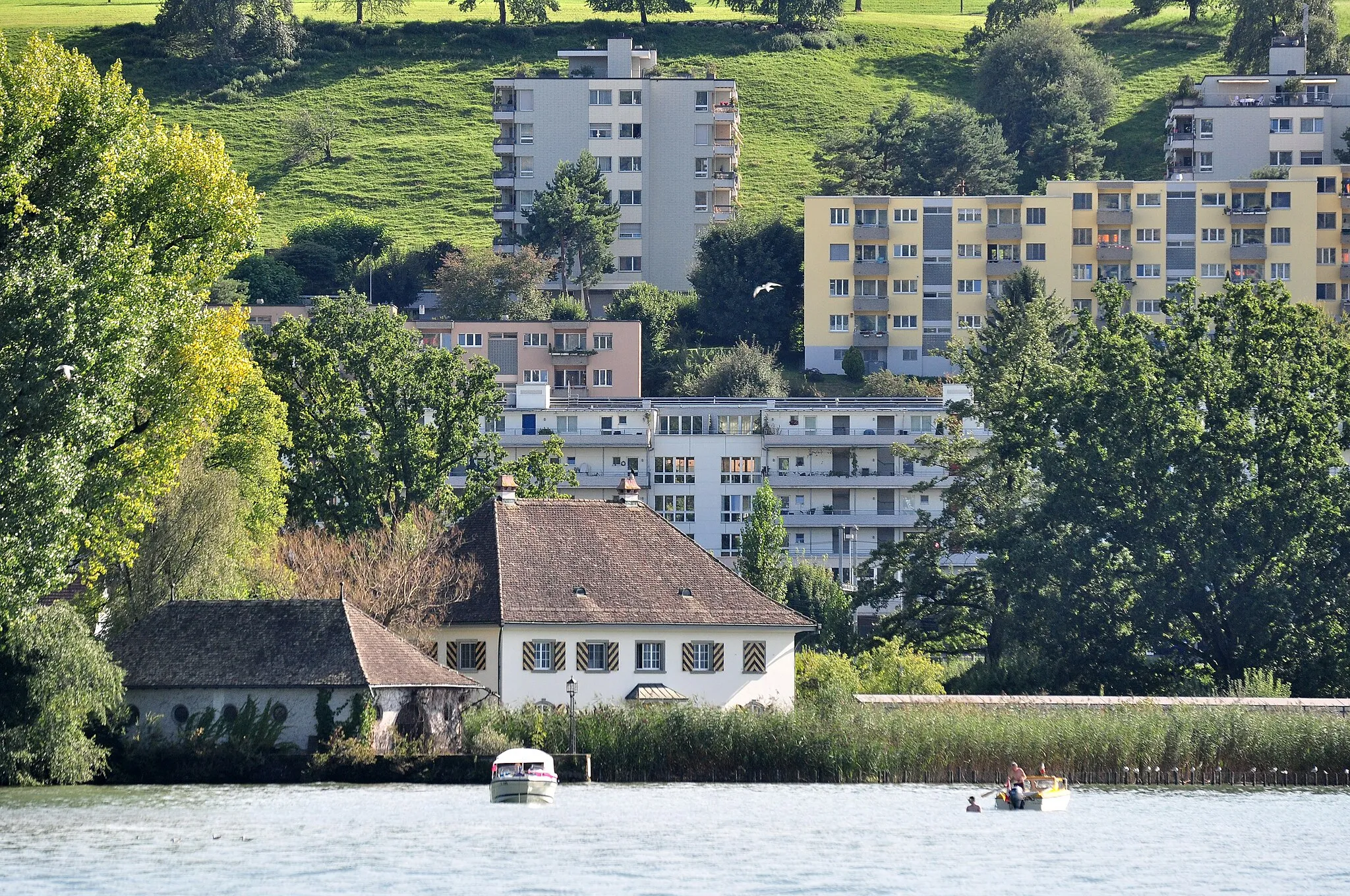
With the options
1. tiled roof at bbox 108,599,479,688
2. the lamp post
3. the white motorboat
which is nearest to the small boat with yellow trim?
the white motorboat

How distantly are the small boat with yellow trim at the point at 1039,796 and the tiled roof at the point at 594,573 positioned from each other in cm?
1846

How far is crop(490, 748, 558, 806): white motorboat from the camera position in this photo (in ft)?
184

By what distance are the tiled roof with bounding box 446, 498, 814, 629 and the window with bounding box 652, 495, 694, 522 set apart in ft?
156

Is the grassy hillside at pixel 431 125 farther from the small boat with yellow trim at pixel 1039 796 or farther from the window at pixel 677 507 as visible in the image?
the small boat with yellow trim at pixel 1039 796

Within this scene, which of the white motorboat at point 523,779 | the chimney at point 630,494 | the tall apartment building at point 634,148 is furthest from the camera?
the tall apartment building at point 634,148

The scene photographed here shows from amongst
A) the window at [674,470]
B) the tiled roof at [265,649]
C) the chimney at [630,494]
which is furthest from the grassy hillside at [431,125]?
the tiled roof at [265,649]

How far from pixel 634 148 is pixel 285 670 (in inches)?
4239

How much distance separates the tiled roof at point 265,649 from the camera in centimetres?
6166

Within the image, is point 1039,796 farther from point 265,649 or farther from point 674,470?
point 674,470

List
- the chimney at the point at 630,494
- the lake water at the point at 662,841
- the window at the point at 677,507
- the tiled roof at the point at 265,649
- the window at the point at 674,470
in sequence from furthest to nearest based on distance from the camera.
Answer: the window at the point at 674,470 → the window at the point at 677,507 → the chimney at the point at 630,494 → the tiled roof at the point at 265,649 → the lake water at the point at 662,841

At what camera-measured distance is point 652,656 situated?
7381cm

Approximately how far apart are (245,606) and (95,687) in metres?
6.54

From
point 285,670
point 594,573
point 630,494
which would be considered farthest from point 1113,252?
point 285,670

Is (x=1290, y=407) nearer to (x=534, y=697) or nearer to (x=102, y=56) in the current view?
(x=534, y=697)
